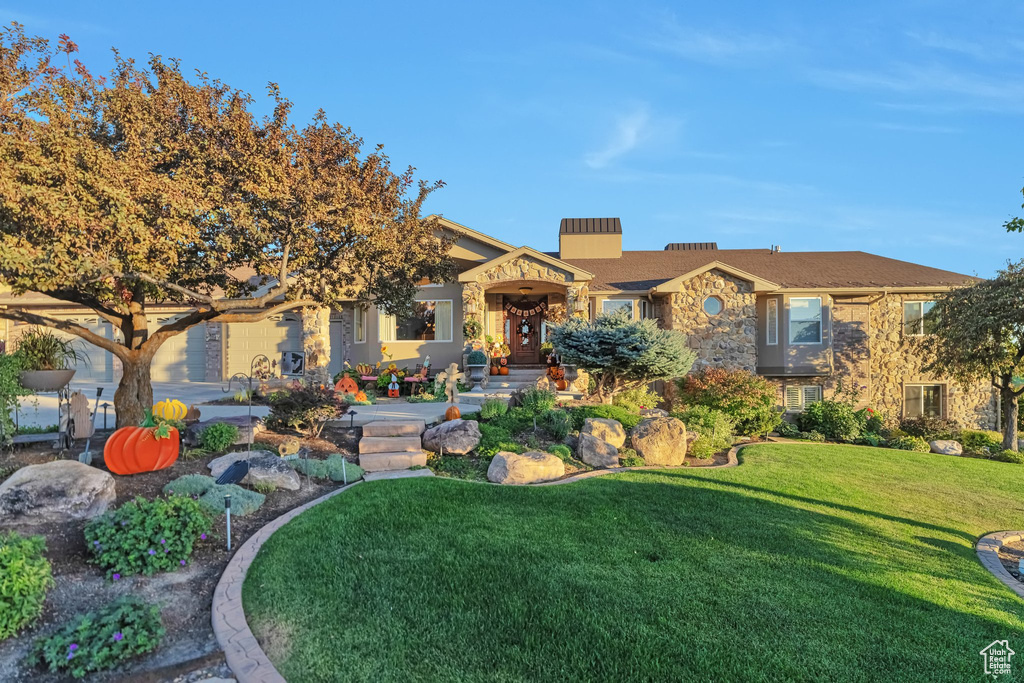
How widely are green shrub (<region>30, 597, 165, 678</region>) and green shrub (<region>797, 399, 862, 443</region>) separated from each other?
51.5 feet

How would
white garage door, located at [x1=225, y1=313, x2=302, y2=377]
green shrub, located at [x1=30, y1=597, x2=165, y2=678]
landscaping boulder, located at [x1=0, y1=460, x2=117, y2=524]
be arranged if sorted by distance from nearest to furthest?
green shrub, located at [x1=30, y1=597, x2=165, y2=678] < landscaping boulder, located at [x1=0, y1=460, x2=117, y2=524] < white garage door, located at [x1=225, y1=313, x2=302, y2=377]

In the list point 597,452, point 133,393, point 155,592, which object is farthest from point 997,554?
point 133,393

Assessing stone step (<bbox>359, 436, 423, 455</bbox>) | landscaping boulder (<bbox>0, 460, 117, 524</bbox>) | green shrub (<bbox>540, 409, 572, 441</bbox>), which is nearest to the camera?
landscaping boulder (<bbox>0, 460, 117, 524</bbox>)

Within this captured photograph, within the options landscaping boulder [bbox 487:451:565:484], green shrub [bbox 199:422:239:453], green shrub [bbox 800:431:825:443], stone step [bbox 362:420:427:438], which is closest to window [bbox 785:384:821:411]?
green shrub [bbox 800:431:825:443]

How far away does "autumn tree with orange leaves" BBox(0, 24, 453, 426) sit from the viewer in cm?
621

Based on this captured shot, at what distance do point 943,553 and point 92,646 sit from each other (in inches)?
320

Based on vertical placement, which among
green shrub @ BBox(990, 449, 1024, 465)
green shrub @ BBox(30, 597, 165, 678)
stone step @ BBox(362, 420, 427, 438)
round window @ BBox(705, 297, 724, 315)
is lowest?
green shrub @ BBox(990, 449, 1024, 465)

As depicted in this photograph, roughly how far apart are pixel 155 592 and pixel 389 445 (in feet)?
14.4

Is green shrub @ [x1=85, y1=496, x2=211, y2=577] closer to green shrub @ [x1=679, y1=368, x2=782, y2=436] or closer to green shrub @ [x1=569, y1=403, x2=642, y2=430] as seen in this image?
green shrub @ [x1=569, y1=403, x2=642, y2=430]

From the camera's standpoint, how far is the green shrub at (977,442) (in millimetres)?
14930

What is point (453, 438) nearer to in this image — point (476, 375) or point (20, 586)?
point (20, 586)

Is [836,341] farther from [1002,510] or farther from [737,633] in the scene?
[737,633]

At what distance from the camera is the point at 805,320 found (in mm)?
17719

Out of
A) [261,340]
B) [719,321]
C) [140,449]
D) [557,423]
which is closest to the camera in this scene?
[140,449]
